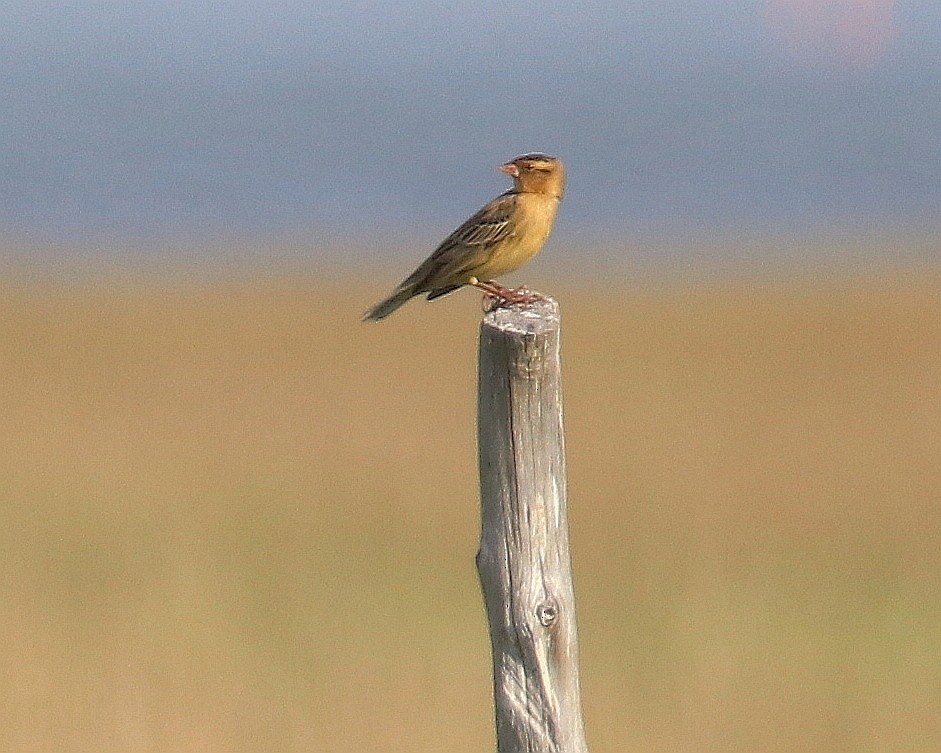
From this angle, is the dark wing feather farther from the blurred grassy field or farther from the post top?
the blurred grassy field

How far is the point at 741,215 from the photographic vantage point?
10519 cm

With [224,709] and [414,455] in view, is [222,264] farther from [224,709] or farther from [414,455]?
[224,709]

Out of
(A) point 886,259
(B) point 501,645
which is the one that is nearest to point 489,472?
(B) point 501,645

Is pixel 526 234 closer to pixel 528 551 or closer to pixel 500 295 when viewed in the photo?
pixel 500 295

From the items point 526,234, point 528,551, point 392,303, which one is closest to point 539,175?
point 526,234

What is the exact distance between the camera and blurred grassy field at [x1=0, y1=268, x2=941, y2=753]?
372 inches

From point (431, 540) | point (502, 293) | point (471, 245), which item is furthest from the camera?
point (431, 540)

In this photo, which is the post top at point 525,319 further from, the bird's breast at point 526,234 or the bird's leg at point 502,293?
the bird's breast at point 526,234

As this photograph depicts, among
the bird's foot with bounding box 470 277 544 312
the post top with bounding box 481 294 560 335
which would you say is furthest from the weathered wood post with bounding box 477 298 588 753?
the bird's foot with bounding box 470 277 544 312

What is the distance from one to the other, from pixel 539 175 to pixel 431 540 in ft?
16.4

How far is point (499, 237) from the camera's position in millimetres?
7828

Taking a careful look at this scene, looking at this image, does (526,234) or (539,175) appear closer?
(526,234)

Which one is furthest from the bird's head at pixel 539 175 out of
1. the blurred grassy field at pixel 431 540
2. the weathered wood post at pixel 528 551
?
the weathered wood post at pixel 528 551

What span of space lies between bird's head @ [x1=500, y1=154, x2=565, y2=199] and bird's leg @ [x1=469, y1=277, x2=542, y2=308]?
507 millimetres
